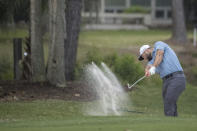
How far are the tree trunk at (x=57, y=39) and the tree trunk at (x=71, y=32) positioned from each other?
207cm

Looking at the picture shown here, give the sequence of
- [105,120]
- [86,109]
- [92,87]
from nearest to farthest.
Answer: [105,120], [86,109], [92,87]

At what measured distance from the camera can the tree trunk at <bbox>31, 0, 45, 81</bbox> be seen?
14029mm

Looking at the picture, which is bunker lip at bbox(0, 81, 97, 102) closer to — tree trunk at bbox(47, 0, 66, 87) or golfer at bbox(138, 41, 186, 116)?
tree trunk at bbox(47, 0, 66, 87)

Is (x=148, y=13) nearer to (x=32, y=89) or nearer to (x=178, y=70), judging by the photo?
(x=32, y=89)

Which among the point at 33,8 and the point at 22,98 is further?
the point at 33,8

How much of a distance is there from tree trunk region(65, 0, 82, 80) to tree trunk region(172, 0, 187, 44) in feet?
63.7

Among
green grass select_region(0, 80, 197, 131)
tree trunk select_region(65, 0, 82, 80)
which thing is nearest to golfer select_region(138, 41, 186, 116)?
green grass select_region(0, 80, 197, 131)

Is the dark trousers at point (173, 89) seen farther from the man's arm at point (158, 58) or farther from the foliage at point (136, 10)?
the foliage at point (136, 10)

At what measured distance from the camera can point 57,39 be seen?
13594 millimetres

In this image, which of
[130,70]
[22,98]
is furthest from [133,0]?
[22,98]

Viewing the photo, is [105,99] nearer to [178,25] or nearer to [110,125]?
[110,125]

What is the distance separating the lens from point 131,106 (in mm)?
13172

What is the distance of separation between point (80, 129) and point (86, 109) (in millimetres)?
4203

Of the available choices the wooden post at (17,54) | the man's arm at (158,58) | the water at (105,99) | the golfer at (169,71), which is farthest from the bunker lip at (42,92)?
the man's arm at (158,58)
